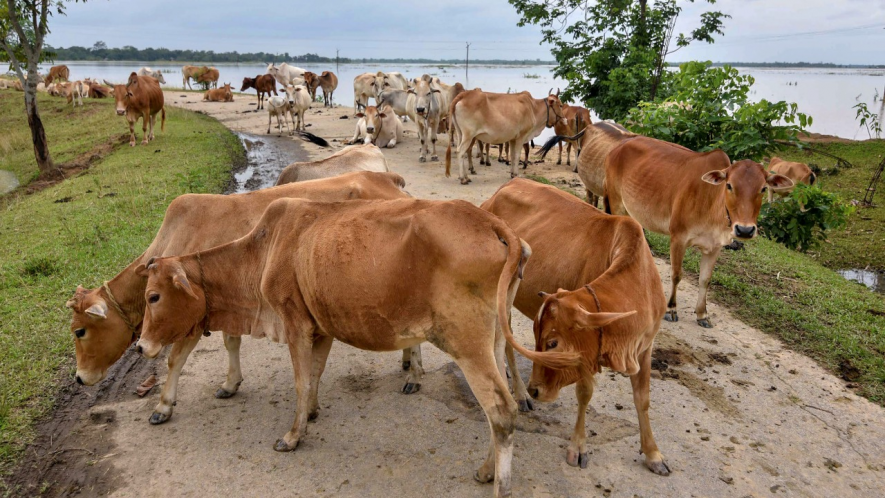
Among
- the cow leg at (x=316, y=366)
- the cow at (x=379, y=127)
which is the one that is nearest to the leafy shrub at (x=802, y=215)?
the cow leg at (x=316, y=366)

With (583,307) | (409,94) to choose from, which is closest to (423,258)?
(583,307)

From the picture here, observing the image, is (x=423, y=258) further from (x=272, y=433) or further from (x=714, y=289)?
(x=714, y=289)

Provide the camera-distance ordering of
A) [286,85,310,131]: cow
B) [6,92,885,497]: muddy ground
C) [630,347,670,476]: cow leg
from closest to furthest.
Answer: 1. [6,92,885,497]: muddy ground
2. [630,347,670,476]: cow leg
3. [286,85,310,131]: cow

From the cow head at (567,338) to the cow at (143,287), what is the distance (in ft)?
8.88

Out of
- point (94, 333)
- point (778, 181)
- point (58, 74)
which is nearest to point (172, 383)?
point (94, 333)

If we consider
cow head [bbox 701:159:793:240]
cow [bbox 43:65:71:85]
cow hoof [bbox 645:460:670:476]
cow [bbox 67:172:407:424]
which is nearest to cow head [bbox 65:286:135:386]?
cow [bbox 67:172:407:424]

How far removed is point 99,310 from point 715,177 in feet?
17.9

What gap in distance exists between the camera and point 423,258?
375cm

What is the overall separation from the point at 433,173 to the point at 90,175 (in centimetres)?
748

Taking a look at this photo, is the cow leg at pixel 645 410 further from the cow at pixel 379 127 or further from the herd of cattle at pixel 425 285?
the cow at pixel 379 127

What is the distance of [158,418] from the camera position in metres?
4.49

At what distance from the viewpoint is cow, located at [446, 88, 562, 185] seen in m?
12.4

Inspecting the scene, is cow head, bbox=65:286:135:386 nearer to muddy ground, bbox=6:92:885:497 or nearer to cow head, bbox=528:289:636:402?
muddy ground, bbox=6:92:885:497

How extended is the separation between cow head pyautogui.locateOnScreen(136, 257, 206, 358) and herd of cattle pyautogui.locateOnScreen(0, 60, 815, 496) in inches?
0.4
